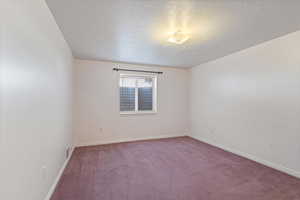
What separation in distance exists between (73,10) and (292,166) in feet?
13.0

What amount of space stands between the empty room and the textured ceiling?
0.02m

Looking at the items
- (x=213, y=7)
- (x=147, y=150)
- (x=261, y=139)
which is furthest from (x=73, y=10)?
(x=261, y=139)

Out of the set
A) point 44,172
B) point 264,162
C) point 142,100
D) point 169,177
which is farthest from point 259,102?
point 44,172

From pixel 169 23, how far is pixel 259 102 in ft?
7.58

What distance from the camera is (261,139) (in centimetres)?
280

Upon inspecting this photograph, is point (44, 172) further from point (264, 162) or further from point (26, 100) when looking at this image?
point (264, 162)

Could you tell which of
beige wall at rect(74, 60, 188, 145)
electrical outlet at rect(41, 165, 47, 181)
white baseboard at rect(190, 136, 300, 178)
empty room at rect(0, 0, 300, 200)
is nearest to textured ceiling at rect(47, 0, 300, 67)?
empty room at rect(0, 0, 300, 200)

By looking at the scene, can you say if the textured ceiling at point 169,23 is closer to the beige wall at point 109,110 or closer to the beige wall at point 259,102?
the beige wall at point 259,102

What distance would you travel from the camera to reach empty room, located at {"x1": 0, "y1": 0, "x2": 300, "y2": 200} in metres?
1.26

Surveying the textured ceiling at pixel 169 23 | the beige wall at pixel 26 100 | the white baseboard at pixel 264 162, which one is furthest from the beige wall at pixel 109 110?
the beige wall at pixel 26 100

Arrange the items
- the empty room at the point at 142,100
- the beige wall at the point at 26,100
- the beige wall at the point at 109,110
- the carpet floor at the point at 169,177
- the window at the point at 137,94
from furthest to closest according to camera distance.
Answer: the window at the point at 137,94 → the beige wall at the point at 109,110 → the carpet floor at the point at 169,177 → the empty room at the point at 142,100 → the beige wall at the point at 26,100

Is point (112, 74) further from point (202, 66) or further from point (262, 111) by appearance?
point (262, 111)

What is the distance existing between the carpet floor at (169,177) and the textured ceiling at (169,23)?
91.1 inches

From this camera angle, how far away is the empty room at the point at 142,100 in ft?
4.12
